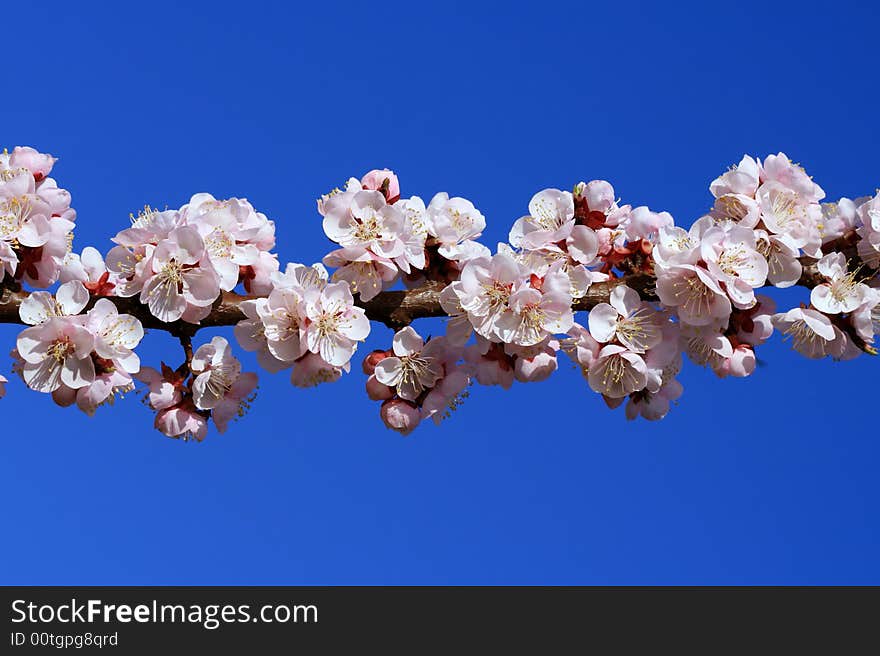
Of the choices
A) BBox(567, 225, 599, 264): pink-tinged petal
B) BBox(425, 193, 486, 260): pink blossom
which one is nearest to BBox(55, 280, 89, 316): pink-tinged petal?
BBox(425, 193, 486, 260): pink blossom

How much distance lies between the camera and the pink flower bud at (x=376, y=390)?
468cm

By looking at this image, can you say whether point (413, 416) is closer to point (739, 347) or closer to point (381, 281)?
point (381, 281)

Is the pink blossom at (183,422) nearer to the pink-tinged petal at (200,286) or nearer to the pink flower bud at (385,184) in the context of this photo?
the pink-tinged petal at (200,286)

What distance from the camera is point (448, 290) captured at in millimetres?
4375

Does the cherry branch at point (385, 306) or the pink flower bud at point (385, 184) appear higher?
the pink flower bud at point (385, 184)

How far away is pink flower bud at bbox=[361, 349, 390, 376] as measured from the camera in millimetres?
4684

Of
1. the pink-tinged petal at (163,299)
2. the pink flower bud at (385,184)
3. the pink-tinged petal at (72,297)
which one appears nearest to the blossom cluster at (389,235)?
the pink flower bud at (385,184)

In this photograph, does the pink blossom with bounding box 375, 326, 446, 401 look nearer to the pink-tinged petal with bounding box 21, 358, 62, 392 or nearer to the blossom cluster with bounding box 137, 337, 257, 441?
the blossom cluster with bounding box 137, 337, 257, 441

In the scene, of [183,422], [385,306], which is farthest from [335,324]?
[183,422]

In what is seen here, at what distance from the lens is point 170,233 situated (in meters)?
4.45

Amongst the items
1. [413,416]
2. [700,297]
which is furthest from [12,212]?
[700,297]

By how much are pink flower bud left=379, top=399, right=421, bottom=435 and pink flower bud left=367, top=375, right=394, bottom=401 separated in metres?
0.04

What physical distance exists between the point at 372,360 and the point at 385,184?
80cm

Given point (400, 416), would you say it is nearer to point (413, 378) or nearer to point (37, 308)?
point (413, 378)
